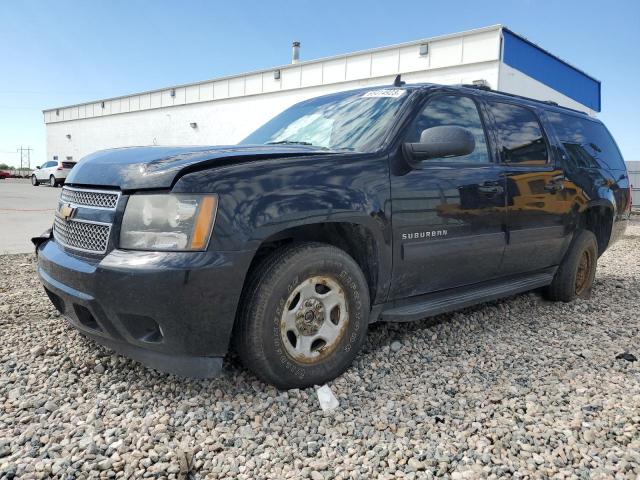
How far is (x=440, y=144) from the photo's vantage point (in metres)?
2.96

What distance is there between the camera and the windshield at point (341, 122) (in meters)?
3.16

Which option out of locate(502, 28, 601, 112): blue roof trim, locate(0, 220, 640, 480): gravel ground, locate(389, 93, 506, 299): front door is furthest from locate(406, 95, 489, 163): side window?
locate(502, 28, 601, 112): blue roof trim

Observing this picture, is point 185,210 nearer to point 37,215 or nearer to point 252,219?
point 252,219

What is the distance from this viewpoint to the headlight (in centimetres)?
231

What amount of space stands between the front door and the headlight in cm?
118

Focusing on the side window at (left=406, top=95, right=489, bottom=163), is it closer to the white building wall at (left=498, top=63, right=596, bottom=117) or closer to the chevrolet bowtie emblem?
the chevrolet bowtie emblem

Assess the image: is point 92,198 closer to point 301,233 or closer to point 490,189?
point 301,233

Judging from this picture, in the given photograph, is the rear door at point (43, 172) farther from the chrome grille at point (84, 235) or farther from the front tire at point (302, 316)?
the front tire at point (302, 316)

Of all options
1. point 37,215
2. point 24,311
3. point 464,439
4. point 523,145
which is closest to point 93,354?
point 24,311

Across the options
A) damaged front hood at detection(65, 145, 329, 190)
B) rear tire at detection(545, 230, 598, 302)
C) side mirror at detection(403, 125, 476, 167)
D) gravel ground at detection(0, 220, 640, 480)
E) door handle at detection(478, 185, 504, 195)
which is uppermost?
side mirror at detection(403, 125, 476, 167)

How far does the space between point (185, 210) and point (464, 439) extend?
1.67 metres

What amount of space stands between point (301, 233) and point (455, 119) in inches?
61.2

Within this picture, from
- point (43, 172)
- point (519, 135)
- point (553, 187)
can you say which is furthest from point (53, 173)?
point (553, 187)

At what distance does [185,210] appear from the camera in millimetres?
2324
